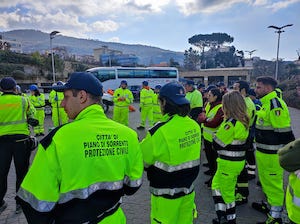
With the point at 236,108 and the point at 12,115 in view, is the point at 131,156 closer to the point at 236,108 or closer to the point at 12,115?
the point at 236,108

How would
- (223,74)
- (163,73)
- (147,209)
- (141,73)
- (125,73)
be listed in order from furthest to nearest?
(223,74) → (163,73) → (141,73) → (125,73) → (147,209)

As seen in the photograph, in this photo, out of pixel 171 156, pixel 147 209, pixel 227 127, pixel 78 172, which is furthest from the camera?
pixel 147 209

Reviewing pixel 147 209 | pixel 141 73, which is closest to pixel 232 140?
pixel 147 209

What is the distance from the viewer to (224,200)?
3438 millimetres

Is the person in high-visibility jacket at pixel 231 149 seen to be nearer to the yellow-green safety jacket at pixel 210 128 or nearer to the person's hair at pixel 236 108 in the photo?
the person's hair at pixel 236 108

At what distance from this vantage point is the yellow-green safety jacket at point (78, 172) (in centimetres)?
148

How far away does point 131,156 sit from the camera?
1821mm

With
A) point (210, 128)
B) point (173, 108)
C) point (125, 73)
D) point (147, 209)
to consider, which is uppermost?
point (125, 73)

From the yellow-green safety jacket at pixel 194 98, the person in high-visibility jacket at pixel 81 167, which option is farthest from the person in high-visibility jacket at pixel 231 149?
the yellow-green safety jacket at pixel 194 98

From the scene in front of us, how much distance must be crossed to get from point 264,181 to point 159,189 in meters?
2.17

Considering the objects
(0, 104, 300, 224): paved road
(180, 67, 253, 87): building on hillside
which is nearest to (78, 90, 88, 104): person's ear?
(0, 104, 300, 224): paved road

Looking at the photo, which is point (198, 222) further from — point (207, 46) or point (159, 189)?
point (207, 46)

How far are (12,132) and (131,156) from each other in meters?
3.00

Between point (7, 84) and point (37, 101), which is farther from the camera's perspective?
point (37, 101)
